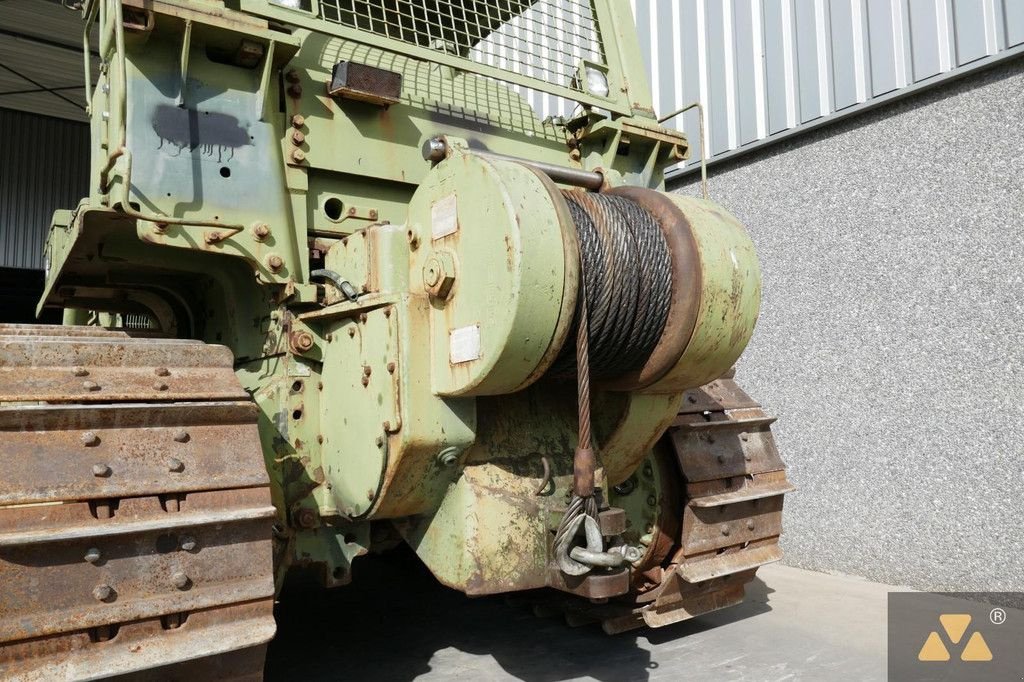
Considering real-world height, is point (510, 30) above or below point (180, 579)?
above

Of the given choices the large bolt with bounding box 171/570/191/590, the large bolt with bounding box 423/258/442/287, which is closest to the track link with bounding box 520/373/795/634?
the large bolt with bounding box 423/258/442/287

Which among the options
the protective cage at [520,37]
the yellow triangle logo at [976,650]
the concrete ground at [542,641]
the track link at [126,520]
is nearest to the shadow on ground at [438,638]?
the concrete ground at [542,641]

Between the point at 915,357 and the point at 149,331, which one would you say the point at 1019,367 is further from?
the point at 149,331

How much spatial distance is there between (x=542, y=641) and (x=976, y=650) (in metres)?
2.00

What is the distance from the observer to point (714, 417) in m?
3.87

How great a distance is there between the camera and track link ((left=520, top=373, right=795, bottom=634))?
356cm

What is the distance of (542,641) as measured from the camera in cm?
380

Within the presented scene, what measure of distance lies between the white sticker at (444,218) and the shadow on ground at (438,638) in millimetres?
1794

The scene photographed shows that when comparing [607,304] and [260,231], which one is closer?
[607,304]

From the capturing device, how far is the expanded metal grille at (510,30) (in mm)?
3873

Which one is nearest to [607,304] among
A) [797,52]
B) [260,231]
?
[260,231]

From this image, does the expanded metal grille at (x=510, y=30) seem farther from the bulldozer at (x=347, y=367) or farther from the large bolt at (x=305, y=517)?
the large bolt at (x=305, y=517)

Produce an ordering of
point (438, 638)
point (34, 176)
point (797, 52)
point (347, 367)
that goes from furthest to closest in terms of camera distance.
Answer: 1. point (34, 176)
2. point (797, 52)
3. point (438, 638)
4. point (347, 367)

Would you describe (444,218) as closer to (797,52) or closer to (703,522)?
(703,522)
